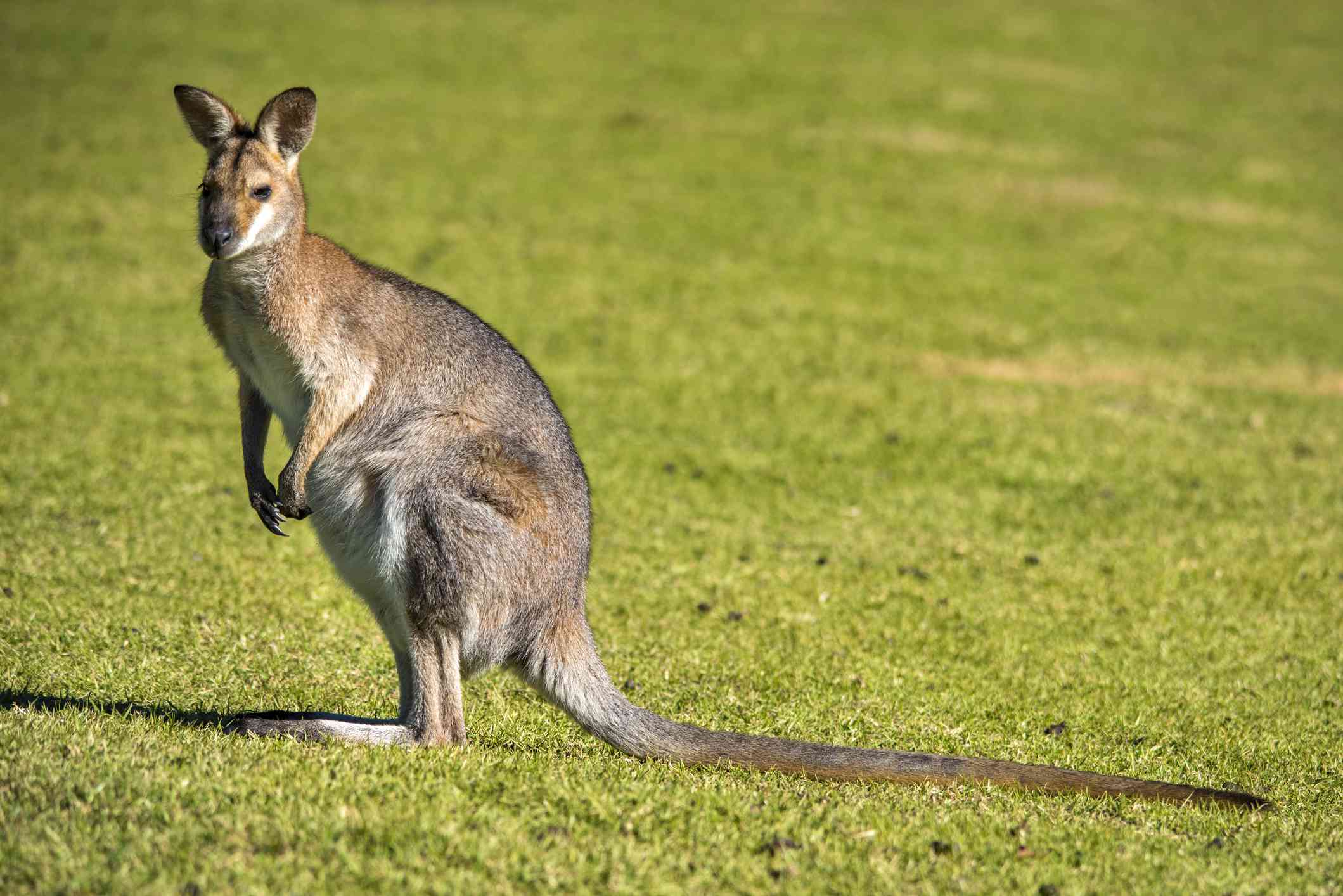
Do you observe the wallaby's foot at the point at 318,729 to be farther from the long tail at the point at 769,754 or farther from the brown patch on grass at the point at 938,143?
the brown patch on grass at the point at 938,143

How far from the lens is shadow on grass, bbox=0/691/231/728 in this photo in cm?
Answer: 448

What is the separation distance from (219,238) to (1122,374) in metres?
9.40

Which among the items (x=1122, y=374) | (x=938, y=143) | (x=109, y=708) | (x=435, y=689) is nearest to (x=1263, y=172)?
(x=938, y=143)

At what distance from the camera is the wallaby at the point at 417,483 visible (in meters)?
4.23

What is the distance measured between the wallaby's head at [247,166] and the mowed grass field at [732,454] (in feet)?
5.44

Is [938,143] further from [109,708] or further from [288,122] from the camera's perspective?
[109,708]

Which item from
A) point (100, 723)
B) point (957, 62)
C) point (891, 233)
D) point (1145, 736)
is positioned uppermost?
point (957, 62)

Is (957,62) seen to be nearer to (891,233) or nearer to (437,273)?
(891,233)

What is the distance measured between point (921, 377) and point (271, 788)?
8454 mm

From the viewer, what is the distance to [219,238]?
429 centimetres

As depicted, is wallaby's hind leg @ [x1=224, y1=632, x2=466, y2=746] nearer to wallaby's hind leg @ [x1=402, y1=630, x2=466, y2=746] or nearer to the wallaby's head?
wallaby's hind leg @ [x1=402, y1=630, x2=466, y2=746]

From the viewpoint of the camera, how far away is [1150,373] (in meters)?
12.0

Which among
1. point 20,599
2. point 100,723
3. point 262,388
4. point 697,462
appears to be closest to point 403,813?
point 100,723

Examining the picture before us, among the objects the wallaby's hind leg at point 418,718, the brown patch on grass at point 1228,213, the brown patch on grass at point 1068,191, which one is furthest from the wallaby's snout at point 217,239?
the brown patch on grass at point 1228,213
